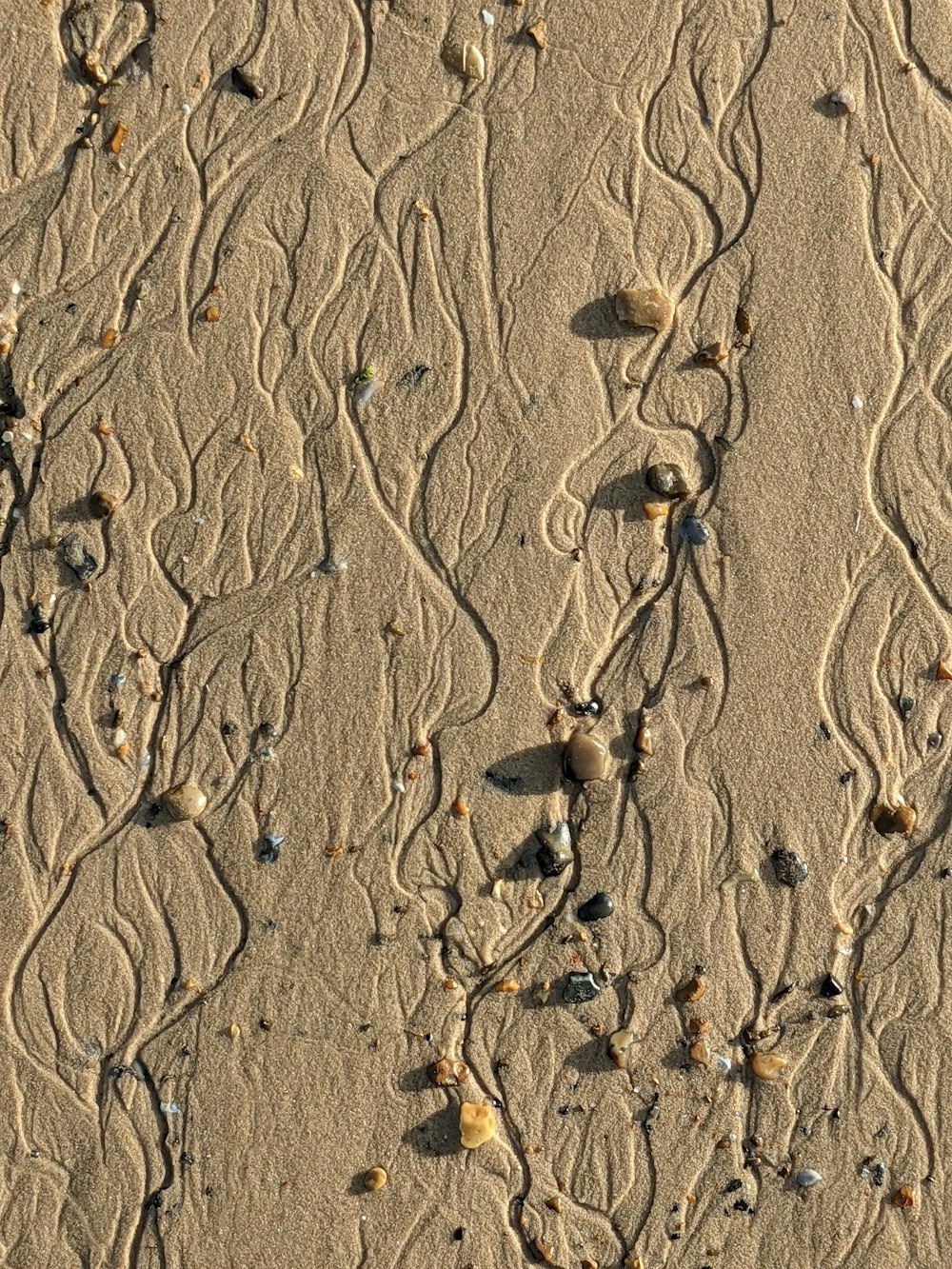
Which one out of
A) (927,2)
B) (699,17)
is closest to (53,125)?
(699,17)

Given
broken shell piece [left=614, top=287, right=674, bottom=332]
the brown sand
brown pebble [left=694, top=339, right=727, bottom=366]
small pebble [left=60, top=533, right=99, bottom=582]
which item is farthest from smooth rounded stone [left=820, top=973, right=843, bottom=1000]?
small pebble [left=60, top=533, right=99, bottom=582]

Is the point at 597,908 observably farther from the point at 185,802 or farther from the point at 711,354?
the point at 711,354

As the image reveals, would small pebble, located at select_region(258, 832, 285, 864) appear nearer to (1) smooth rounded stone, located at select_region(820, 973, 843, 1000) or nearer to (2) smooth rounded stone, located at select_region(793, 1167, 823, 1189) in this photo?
(1) smooth rounded stone, located at select_region(820, 973, 843, 1000)

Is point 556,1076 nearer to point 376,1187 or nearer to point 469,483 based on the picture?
point 376,1187

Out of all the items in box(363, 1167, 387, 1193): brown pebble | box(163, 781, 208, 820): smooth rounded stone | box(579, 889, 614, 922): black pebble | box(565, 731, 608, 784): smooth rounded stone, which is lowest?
box(363, 1167, 387, 1193): brown pebble

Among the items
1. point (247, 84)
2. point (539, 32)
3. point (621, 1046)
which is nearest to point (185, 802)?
point (621, 1046)

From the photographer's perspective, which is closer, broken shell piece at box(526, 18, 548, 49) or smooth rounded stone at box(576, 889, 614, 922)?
smooth rounded stone at box(576, 889, 614, 922)

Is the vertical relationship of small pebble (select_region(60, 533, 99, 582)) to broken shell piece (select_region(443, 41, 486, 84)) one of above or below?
below
